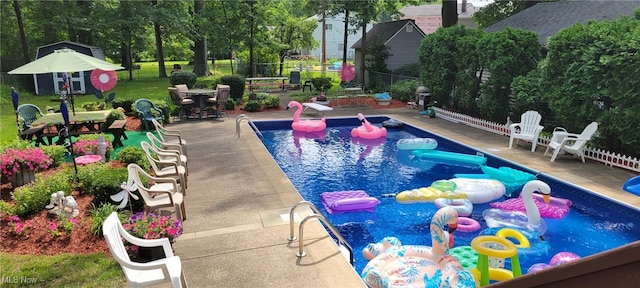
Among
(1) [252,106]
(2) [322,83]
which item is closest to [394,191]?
(1) [252,106]

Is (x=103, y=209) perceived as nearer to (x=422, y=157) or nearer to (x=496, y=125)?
(x=422, y=157)

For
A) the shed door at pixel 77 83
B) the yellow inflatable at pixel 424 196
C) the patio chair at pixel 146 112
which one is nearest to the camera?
the yellow inflatable at pixel 424 196

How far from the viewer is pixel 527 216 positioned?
7727mm

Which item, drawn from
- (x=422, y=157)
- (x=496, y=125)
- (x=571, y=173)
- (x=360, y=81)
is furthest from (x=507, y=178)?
(x=360, y=81)

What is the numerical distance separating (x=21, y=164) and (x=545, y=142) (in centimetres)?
1342

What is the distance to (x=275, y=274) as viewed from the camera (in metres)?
5.39

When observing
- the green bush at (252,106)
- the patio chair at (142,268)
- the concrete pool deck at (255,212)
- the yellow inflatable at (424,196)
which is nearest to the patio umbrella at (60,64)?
the concrete pool deck at (255,212)

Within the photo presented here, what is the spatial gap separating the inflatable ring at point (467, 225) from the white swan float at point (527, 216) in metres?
0.31

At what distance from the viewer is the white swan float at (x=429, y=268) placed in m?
5.06

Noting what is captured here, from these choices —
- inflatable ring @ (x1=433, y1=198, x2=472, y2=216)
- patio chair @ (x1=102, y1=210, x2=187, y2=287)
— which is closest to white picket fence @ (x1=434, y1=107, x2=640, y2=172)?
inflatable ring @ (x1=433, y1=198, x2=472, y2=216)

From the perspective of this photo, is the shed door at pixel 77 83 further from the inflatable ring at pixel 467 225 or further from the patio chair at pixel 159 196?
the inflatable ring at pixel 467 225

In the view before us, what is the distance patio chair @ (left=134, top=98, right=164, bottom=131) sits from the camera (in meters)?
14.4

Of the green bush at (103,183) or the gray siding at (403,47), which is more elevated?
the gray siding at (403,47)

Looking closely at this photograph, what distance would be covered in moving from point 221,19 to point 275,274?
2574cm
